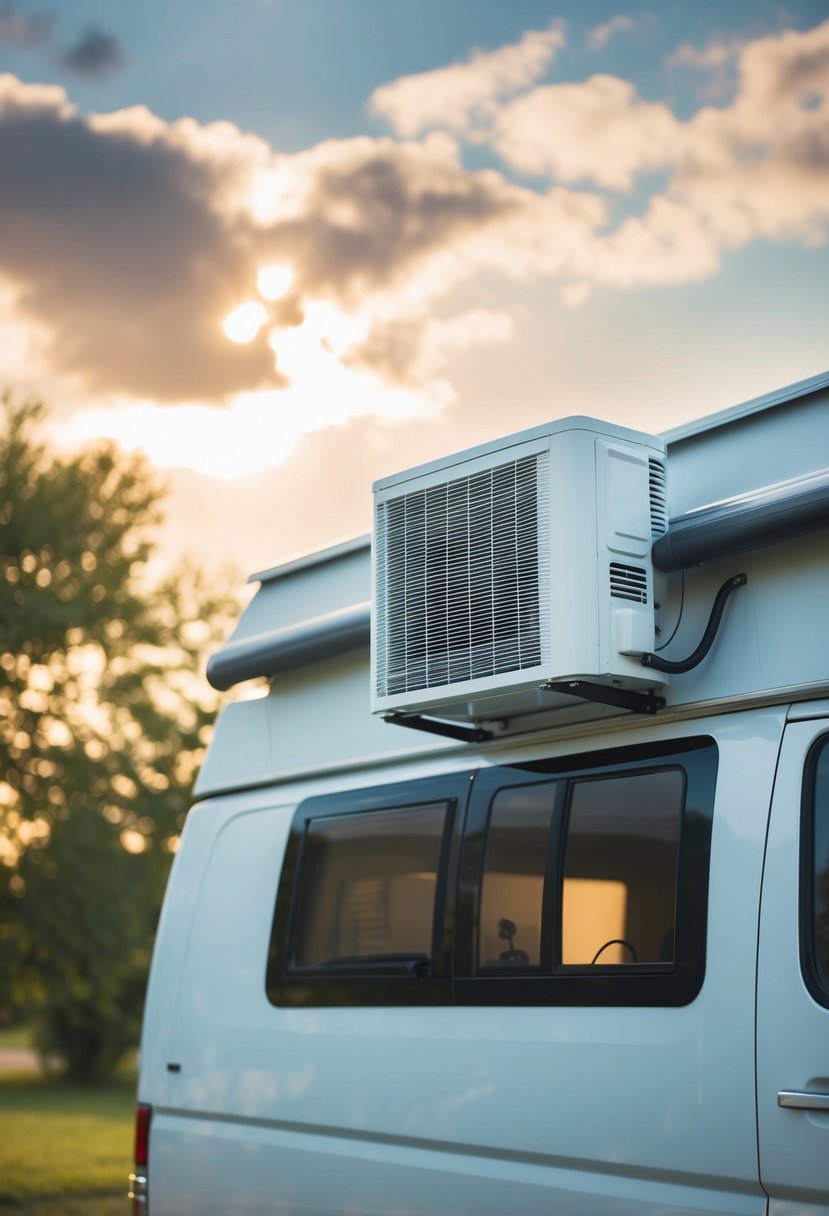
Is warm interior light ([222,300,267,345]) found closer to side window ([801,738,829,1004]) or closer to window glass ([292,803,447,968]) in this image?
window glass ([292,803,447,968])

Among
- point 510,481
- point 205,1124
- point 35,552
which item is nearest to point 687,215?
point 510,481

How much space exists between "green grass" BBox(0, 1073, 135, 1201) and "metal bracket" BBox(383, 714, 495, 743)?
8034 mm

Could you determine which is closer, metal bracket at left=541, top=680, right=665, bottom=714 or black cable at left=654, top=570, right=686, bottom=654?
metal bracket at left=541, top=680, right=665, bottom=714

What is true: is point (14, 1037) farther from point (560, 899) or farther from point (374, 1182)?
point (560, 899)

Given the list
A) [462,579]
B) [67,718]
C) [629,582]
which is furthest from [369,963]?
[67,718]

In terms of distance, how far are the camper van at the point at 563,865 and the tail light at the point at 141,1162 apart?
0.21 meters

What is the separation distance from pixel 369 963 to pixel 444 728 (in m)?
0.79

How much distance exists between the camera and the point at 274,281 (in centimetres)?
718

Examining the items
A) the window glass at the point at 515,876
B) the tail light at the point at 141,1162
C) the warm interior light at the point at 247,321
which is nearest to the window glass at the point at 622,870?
the window glass at the point at 515,876

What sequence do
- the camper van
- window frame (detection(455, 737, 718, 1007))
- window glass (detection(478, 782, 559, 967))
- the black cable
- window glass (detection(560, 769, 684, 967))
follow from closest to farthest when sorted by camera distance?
the camper van < window frame (detection(455, 737, 718, 1007)) < window glass (detection(560, 769, 684, 967)) < the black cable < window glass (detection(478, 782, 559, 967))

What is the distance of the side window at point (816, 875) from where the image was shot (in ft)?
9.18

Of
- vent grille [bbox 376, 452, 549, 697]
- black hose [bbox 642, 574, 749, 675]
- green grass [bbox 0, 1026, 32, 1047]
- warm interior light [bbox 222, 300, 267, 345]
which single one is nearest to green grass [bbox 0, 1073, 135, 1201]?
warm interior light [bbox 222, 300, 267, 345]

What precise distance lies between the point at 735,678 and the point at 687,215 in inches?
140

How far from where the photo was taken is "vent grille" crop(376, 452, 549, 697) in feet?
11.1
